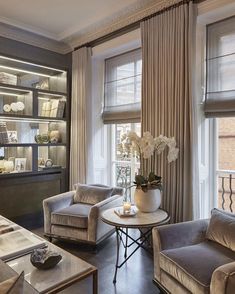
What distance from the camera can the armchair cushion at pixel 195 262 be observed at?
174 centimetres

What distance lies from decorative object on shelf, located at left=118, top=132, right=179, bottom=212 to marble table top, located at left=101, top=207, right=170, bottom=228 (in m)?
0.09

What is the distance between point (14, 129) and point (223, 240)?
11.1 feet

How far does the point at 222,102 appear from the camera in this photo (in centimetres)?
289

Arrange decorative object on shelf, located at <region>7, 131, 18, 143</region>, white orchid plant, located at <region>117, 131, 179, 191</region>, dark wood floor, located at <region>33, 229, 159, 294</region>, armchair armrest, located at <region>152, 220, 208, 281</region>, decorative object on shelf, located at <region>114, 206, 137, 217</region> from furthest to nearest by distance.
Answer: decorative object on shelf, located at <region>7, 131, 18, 143</region> < white orchid plant, located at <region>117, 131, 179, 191</region> < decorative object on shelf, located at <region>114, 206, 137, 217</region> < dark wood floor, located at <region>33, 229, 159, 294</region> < armchair armrest, located at <region>152, 220, 208, 281</region>

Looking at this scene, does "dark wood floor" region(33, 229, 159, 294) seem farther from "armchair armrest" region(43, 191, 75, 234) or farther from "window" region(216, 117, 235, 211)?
"window" region(216, 117, 235, 211)

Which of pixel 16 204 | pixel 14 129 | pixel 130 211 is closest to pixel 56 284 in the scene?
pixel 130 211

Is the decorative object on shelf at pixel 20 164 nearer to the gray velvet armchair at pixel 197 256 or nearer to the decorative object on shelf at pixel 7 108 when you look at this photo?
the decorative object on shelf at pixel 7 108

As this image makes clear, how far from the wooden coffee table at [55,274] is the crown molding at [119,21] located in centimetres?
297

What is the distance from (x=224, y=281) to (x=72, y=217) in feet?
6.62

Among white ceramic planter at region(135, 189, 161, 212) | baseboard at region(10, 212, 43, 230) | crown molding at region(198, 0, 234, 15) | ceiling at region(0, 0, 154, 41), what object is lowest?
baseboard at region(10, 212, 43, 230)

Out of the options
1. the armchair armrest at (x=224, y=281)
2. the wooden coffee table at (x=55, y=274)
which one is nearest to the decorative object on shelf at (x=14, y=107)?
the wooden coffee table at (x=55, y=274)

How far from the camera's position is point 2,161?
3.91 meters

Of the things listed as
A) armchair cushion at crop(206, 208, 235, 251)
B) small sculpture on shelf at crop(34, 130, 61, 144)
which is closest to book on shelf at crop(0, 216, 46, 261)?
armchair cushion at crop(206, 208, 235, 251)

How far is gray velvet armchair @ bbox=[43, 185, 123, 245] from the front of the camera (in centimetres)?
305
